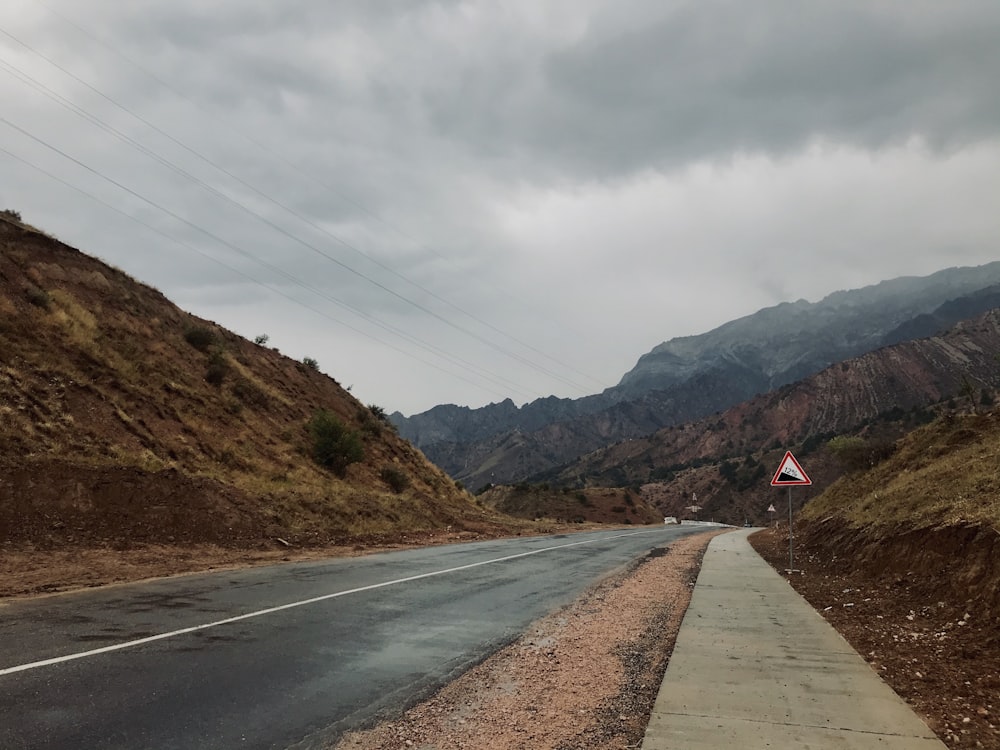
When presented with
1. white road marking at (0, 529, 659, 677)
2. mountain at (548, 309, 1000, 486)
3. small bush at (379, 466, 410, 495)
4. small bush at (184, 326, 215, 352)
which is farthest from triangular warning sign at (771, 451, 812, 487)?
mountain at (548, 309, 1000, 486)

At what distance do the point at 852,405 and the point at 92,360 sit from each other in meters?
147

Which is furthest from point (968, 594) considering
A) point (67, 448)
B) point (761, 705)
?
point (67, 448)

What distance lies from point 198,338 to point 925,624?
114 ft

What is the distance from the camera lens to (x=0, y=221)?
94.3ft

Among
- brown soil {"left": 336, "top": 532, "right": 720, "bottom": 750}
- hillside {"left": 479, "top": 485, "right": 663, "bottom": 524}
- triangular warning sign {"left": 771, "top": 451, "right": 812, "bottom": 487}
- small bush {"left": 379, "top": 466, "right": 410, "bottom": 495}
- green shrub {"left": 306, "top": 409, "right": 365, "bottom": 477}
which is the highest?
green shrub {"left": 306, "top": 409, "right": 365, "bottom": 477}

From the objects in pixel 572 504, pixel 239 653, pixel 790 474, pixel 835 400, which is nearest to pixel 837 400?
pixel 835 400

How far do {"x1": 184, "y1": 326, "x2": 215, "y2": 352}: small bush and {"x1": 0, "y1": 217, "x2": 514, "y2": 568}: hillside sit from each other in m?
0.08

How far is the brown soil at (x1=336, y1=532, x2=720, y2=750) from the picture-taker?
4.61 meters

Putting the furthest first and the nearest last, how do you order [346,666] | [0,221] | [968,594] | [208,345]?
[208,345] → [0,221] → [968,594] → [346,666]

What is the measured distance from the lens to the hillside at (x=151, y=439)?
51.5ft

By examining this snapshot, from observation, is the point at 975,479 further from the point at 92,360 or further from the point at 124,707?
the point at 92,360

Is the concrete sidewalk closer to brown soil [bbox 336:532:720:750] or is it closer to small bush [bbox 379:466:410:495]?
brown soil [bbox 336:532:720:750]

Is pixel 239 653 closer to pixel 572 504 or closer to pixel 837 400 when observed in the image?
pixel 572 504

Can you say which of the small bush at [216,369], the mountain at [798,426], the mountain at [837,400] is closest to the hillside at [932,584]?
the small bush at [216,369]
